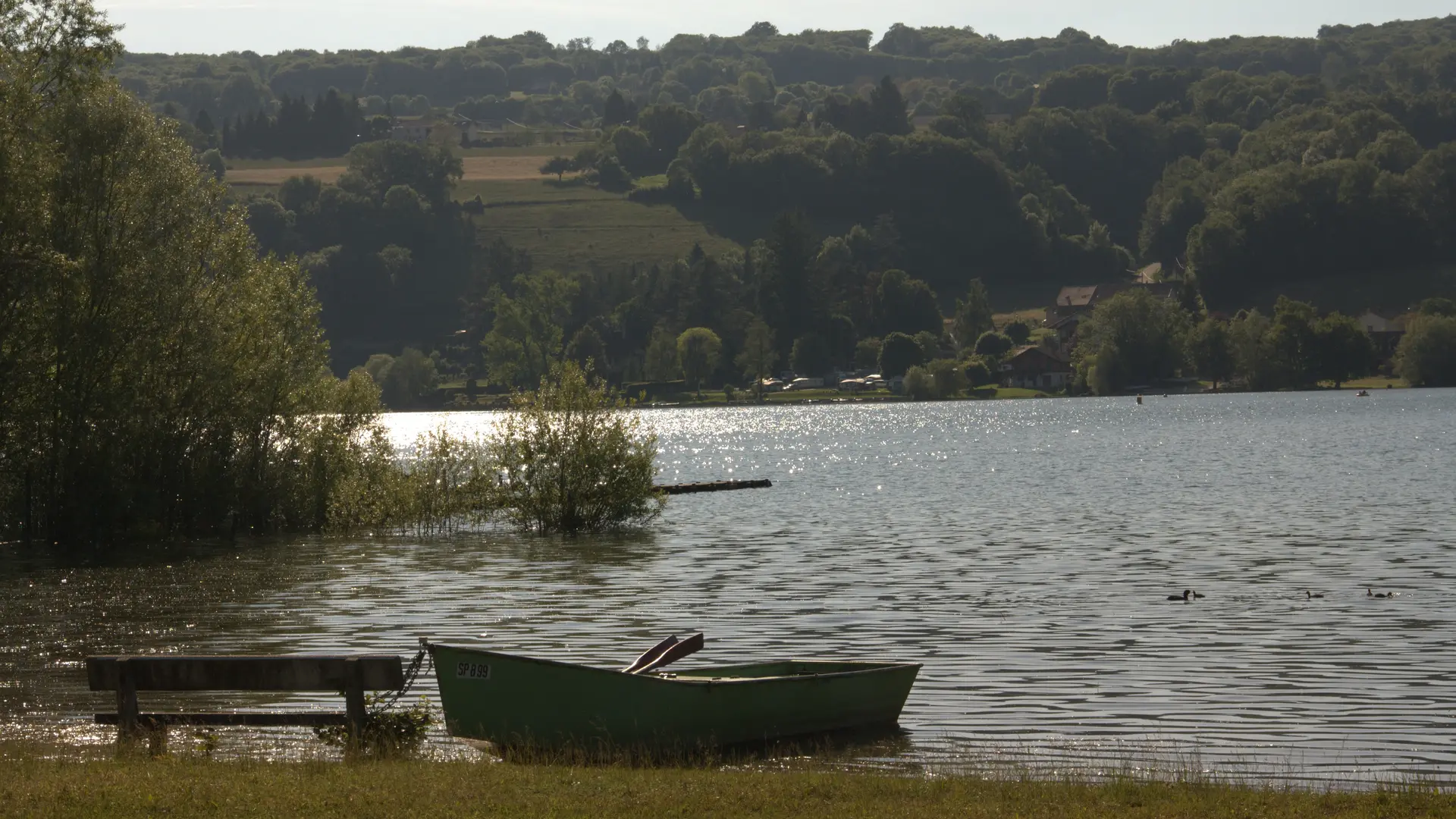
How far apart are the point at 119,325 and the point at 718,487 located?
4166 cm

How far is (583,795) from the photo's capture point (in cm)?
1802

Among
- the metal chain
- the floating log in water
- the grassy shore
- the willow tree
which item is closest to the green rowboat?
the metal chain

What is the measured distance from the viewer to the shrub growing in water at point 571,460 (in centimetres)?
5991

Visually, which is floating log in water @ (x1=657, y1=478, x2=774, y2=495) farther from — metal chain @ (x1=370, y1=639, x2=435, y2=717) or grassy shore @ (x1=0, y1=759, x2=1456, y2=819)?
grassy shore @ (x1=0, y1=759, x2=1456, y2=819)

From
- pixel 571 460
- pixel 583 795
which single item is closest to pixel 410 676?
pixel 583 795

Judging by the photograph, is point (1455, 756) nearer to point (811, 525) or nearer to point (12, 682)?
point (12, 682)

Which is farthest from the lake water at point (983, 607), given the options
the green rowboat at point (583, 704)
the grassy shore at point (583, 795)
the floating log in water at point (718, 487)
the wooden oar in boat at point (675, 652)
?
the wooden oar in boat at point (675, 652)

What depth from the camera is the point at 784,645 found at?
34094 mm

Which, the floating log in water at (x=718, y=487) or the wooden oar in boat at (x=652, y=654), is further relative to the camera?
the floating log in water at (x=718, y=487)

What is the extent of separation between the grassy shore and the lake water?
2.91 m

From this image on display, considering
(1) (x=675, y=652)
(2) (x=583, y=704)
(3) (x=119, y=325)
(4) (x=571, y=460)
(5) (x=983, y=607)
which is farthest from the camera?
(4) (x=571, y=460)

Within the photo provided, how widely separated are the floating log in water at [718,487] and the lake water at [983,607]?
246cm

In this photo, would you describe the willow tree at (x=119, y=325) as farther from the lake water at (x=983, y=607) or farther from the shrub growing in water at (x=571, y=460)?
the shrub growing in water at (x=571, y=460)

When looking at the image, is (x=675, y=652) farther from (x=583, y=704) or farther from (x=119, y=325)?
(x=119, y=325)
